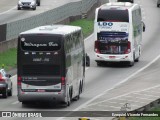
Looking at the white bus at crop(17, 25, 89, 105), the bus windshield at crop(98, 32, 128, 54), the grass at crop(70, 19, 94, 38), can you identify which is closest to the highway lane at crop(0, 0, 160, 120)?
the white bus at crop(17, 25, 89, 105)

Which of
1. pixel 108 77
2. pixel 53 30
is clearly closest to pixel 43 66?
pixel 53 30

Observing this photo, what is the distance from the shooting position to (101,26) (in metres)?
60.5

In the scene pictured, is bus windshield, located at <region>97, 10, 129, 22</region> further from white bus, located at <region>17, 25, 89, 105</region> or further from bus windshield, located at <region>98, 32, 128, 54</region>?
white bus, located at <region>17, 25, 89, 105</region>

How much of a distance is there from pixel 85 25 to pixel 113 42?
82.2ft

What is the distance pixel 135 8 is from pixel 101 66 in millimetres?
5056

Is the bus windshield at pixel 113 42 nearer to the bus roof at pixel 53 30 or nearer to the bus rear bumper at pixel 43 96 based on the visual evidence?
the bus roof at pixel 53 30

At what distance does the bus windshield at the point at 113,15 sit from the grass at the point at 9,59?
6.66m

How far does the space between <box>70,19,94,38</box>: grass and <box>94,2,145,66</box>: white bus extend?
1957 cm

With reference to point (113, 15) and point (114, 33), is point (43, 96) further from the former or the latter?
point (113, 15)

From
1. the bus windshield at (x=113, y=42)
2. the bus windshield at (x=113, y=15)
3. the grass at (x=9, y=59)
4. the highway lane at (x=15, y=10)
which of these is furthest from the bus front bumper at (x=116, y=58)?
the highway lane at (x=15, y=10)

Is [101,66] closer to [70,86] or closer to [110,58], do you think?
[110,58]

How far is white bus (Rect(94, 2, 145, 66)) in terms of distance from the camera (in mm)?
60188

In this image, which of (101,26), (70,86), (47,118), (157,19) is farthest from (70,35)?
(157,19)

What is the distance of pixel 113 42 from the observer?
60.5 meters
